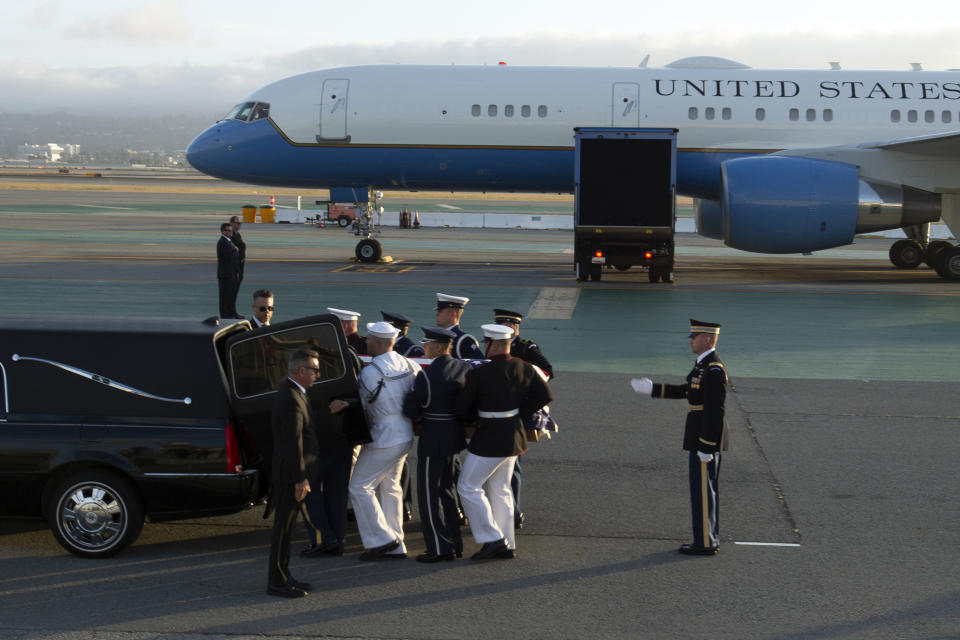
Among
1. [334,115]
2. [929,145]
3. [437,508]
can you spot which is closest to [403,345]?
[437,508]

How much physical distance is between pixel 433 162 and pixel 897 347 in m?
12.6

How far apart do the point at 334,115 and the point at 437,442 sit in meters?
18.9

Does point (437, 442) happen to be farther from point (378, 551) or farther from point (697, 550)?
point (697, 550)

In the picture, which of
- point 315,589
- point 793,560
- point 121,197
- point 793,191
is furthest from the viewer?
point 121,197

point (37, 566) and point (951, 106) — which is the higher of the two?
point (951, 106)

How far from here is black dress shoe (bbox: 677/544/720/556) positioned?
765cm

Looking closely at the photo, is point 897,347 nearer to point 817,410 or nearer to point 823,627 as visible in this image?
point 817,410

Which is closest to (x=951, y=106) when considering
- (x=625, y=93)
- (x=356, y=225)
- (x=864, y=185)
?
(x=864, y=185)

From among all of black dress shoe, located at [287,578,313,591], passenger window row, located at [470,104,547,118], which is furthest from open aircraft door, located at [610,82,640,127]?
black dress shoe, located at [287,578,313,591]

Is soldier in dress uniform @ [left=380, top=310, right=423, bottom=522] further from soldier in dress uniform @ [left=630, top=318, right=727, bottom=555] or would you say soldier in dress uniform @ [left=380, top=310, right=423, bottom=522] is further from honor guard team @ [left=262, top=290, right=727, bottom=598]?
soldier in dress uniform @ [left=630, top=318, right=727, bottom=555]

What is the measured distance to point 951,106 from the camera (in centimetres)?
2595

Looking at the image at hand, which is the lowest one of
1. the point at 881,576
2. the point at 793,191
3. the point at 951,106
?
the point at 881,576

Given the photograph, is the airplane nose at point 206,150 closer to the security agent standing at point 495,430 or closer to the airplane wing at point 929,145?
the airplane wing at point 929,145

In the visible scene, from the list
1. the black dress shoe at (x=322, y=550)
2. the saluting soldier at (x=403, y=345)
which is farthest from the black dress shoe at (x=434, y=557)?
the saluting soldier at (x=403, y=345)
